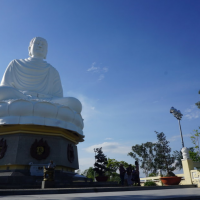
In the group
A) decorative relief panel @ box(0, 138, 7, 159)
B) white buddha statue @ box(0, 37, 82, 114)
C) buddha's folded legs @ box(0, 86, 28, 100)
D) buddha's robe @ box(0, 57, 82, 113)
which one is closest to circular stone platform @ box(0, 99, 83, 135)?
buddha's folded legs @ box(0, 86, 28, 100)

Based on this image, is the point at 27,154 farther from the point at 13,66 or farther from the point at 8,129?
the point at 13,66

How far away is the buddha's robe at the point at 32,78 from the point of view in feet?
42.1

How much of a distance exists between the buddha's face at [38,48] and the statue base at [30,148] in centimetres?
651

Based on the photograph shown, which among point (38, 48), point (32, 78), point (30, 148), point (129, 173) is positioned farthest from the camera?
point (38, 48)

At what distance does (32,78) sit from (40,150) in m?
5.19

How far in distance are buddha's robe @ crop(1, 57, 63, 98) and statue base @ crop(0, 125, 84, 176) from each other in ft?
9.29

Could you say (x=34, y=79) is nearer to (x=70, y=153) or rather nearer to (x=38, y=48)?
(x=38, y=48)

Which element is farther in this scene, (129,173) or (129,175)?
(129,175)

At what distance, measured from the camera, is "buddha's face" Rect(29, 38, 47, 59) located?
1473 cm

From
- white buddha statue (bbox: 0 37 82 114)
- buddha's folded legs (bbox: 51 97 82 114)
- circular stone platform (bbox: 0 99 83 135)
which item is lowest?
circular stone platform (bbox: 0 99 83 135)

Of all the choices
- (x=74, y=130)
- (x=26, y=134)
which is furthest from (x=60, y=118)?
(x=26, y=134)

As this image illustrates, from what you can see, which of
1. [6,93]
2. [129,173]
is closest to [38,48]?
[6,93]

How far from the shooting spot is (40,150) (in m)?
9.90

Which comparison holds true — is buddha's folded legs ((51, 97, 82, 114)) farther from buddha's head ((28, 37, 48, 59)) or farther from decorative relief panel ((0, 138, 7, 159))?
buddha's head ((28, 37, 48, 59))
